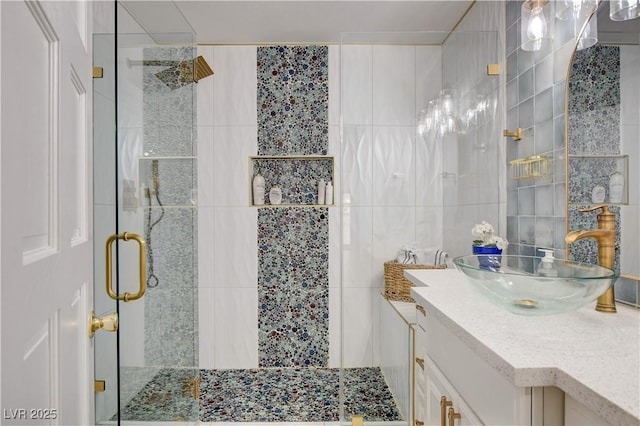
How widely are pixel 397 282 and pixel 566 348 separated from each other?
5.79 ft

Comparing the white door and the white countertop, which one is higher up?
the white door

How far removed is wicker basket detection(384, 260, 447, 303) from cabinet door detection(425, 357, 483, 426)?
108cm

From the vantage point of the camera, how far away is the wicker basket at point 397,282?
8.29ft

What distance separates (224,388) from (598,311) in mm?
2573

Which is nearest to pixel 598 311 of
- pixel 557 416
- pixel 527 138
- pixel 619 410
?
pixel 557 416

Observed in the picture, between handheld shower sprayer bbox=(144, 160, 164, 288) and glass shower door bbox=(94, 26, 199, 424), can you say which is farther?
handheld shower sprayer bbox=(144, 160, 164, 288)

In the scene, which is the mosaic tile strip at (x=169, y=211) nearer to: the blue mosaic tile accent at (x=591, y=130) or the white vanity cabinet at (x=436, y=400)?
the white vanity cabinet at (x=436, y=400)

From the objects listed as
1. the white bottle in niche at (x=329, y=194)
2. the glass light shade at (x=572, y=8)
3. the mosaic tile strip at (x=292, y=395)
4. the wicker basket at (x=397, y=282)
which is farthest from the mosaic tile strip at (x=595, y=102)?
the white bottle in niche at (x=329, y=194)

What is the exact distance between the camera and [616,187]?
4.22 feet

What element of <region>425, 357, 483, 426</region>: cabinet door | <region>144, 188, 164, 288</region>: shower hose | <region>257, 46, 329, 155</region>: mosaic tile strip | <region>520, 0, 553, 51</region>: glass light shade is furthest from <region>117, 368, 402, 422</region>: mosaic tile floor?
<region>520, 0, 553, 51</region>: glass light shade

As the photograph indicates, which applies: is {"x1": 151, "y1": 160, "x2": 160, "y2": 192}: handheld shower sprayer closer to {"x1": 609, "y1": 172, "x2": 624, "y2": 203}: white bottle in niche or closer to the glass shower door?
A: the glass shower door

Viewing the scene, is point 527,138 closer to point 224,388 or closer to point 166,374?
point 166,374

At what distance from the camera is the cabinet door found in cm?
106

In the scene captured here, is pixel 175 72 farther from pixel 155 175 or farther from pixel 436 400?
pixel 436 400
